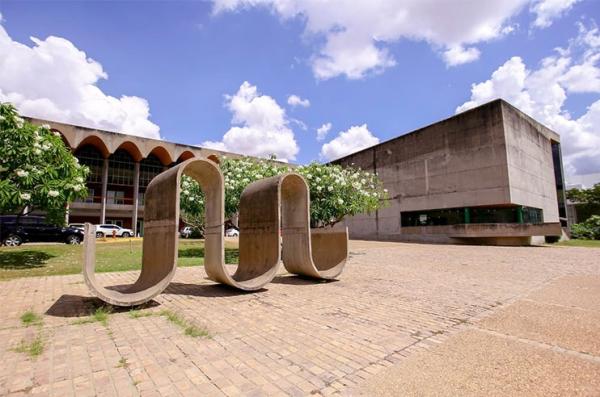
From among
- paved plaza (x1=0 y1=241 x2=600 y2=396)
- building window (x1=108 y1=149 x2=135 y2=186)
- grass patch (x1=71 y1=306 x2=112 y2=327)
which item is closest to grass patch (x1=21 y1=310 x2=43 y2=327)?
paved plaza (x1=0 y1=241 x2=600 y2=396)


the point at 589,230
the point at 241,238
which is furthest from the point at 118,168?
the point at 589,230

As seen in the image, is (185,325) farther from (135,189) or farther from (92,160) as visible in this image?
(92,160)

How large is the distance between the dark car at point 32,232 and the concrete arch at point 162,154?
1845cm

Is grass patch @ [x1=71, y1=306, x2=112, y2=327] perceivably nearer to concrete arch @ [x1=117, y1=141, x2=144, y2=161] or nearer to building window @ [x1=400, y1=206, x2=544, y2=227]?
building window @ [x1=400, y1=206, x2=544, y2=227]

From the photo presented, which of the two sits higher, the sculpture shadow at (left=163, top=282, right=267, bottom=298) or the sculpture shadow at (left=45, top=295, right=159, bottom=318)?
the sculpture shadow at (left=45, top=295, right=159, bottom=318)

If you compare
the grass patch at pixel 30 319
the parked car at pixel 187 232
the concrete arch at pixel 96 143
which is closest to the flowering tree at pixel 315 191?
the grass patch at pixel 30 319

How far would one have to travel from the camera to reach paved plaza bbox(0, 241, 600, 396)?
3010 millimetres

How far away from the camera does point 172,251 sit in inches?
238

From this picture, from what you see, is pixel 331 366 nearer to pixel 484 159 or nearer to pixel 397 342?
pixel 397 342

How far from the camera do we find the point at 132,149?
39812 mm

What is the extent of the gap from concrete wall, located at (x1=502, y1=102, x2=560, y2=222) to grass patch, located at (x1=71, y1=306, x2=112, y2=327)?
26629 mm

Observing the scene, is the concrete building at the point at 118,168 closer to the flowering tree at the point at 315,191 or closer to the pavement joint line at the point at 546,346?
the flowering tree at the point at 315,191

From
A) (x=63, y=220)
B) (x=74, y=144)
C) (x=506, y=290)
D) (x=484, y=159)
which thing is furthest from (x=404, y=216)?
(x=74, y=144)

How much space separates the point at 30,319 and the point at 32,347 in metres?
1.42
